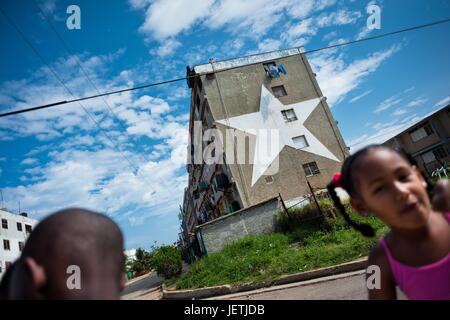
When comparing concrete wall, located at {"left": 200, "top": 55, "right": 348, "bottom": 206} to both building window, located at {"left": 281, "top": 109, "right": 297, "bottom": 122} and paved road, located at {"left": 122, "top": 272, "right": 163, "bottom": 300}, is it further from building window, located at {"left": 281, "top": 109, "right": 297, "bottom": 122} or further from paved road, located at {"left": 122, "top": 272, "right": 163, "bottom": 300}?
paved road, located at {"left": 122, "top": 272, "right": 163, "bottom": 300}

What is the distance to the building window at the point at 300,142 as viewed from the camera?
2287 centimetres

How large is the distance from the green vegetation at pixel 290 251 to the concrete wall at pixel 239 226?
32.6 inches

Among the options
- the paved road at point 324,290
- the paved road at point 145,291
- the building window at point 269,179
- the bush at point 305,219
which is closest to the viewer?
the paved road at point 324,290

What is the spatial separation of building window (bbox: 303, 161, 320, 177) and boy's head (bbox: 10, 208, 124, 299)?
22492 mm

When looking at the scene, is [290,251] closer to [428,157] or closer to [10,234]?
[428,157]

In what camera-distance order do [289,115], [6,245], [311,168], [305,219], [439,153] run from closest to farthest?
[305,219] → [311,168] → [289,115] → [439,153] → [6,245]

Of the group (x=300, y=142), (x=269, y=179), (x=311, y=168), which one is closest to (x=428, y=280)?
(x=269, y=179)

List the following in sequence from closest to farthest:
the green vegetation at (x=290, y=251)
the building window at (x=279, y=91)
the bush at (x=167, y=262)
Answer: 1. the green vegetation at (x=290, y=251)
2. the bush at (x=167, y=262)
3. the building window at (x=279, y=91)

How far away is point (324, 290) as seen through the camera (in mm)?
5695

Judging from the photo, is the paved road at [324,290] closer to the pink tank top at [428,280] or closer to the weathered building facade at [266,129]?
the pink tank top at [428,280]

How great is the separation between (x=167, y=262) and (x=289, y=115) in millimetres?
15893

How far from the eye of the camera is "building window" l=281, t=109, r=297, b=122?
77.4ft

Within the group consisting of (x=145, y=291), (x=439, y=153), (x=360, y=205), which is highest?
(x=439, y=153)

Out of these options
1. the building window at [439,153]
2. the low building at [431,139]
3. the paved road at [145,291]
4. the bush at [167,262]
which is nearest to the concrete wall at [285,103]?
the bush at [167,262]
